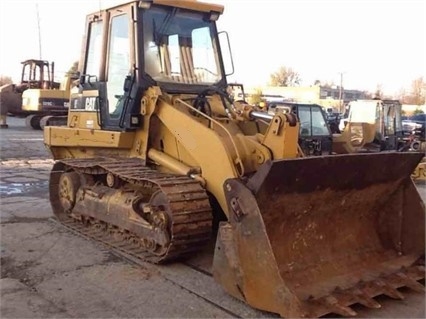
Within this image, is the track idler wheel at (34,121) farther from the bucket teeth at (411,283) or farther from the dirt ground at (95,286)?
the bucket teeth at (411,283)

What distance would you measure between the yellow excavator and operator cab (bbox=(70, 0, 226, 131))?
0.02 m

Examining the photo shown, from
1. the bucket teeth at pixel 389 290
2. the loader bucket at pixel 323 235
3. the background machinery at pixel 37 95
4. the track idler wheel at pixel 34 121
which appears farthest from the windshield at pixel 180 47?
the track idler wheel at pixel 34 121

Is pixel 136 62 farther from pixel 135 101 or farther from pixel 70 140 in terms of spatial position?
pixel 70 140

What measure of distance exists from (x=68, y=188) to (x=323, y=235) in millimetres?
3655

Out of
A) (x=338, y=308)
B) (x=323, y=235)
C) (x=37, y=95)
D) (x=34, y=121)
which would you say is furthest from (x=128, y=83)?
(x=34, y=121)

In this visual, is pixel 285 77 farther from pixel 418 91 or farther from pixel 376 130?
pixel 376 130

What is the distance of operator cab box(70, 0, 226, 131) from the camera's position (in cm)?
642

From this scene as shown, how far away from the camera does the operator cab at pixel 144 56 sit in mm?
6422

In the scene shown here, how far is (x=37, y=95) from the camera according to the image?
25.3 m

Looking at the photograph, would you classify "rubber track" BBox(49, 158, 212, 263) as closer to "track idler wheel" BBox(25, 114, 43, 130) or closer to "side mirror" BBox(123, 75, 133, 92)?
"side mirror" BBox(123, 75, 133, 92)

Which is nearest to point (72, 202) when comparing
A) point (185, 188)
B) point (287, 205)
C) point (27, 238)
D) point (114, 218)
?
point (27, 238)

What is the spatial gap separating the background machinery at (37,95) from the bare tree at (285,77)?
5262 cm

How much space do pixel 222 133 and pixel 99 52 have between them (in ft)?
7.68

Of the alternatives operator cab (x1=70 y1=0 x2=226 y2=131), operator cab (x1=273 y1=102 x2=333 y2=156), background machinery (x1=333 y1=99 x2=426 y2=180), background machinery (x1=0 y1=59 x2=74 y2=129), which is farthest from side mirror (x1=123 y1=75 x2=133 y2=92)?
background machinery (x1=0 y1=59 x2=74 y2=129)
